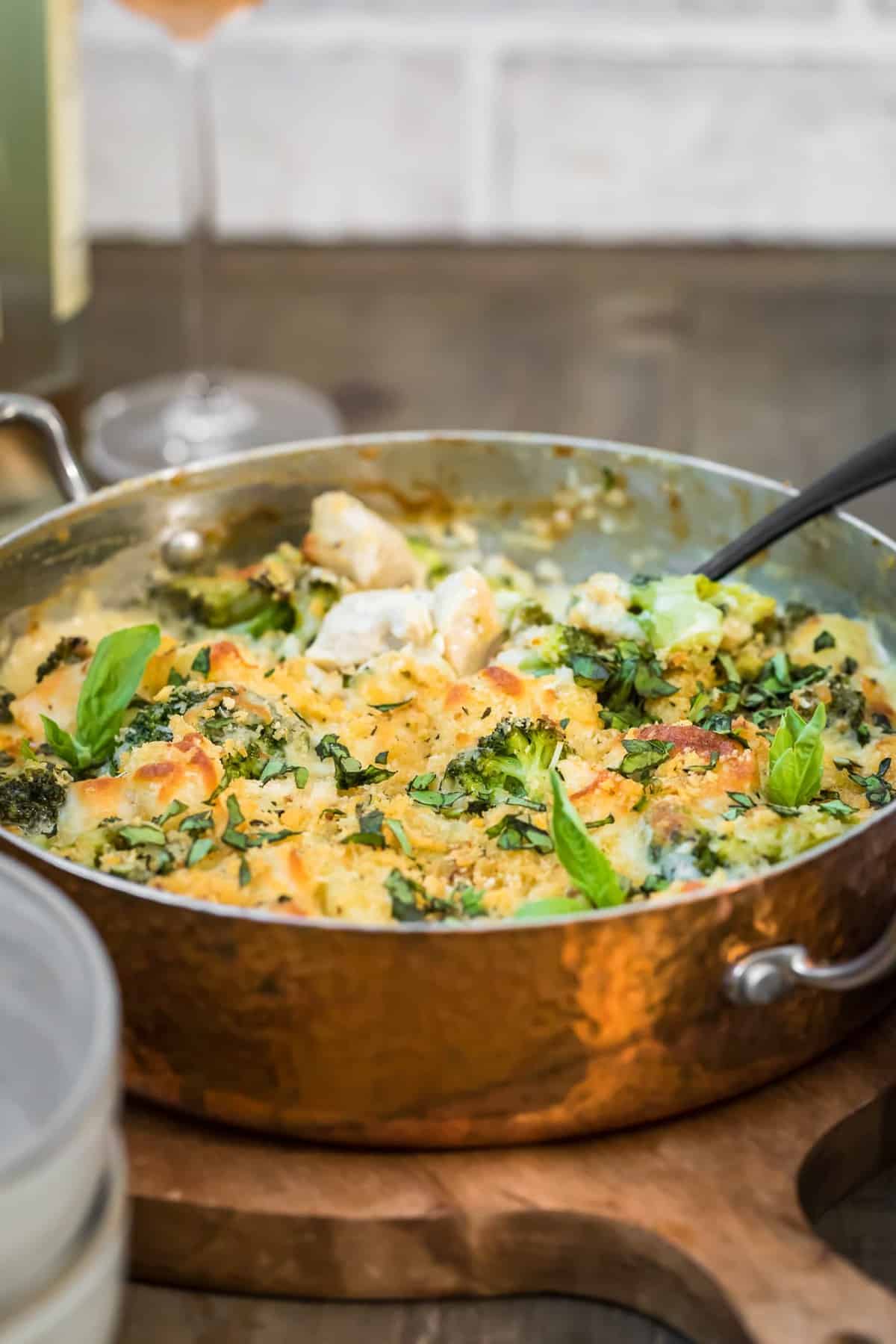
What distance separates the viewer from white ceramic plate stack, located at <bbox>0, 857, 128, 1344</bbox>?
30.5 inches

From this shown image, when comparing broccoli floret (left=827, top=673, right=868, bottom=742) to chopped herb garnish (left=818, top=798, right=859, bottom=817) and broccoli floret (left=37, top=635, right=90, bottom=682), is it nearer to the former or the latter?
chopped herb garnish (left=818, top=798, right=859, bottom=817)

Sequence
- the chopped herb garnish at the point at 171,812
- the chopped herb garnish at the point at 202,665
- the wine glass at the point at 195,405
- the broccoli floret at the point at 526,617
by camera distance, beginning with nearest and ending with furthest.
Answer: the chopped herb garnish at the point at 171,812, the chopped herb garnish at the point at 202,665, the broccoli floret at the point at 526,617, the wine glass at the point at 195,405

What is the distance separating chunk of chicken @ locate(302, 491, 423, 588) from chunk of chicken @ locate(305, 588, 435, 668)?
110mm

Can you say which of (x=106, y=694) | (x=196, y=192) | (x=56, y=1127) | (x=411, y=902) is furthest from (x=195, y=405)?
(x=56, y=1127)

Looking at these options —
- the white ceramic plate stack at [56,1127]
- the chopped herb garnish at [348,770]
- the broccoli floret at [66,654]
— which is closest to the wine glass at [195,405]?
the broccoli floret at [66,654]

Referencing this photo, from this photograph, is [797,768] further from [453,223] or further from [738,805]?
[453,223]

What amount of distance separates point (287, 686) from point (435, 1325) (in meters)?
0.57

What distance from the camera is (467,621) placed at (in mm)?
1572

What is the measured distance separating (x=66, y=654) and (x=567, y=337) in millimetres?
1509

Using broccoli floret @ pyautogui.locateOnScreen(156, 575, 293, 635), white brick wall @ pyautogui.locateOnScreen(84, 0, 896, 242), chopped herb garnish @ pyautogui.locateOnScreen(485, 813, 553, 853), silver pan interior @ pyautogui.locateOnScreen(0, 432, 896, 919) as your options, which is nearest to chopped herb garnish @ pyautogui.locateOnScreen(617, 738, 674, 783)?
chopped herb garnish @ pyautogui.locateOnScreen(485, 813, 553, 853)

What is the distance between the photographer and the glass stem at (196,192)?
2578mm

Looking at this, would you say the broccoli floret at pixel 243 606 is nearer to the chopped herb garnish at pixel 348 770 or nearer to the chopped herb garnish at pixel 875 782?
the chopped herb garnish at pixel 348 770

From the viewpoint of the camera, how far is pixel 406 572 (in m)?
1.75

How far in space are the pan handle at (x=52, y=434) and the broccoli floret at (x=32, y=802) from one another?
1.24 ft
